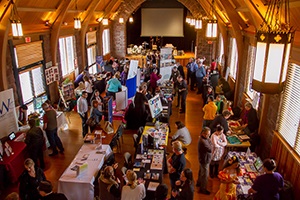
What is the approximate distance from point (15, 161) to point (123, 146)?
2.83 metres

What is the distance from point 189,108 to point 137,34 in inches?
464

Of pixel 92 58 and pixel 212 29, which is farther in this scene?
pixel 92 58

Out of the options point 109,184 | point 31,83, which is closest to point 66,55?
point 31,83

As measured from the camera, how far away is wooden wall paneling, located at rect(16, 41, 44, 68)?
7.65 metres

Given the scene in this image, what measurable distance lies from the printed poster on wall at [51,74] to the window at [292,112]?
289 inches

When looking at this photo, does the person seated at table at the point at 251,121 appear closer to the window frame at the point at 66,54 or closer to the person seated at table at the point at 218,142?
the person seated at table at the point at 218,142

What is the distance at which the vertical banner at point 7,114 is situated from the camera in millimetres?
6379

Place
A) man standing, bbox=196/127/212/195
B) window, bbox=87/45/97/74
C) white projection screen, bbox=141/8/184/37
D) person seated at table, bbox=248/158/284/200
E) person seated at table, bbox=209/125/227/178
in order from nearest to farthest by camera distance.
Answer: person seated at table, bbox=248/158/284/200 < man standing, bbox=196/127/212/195 < person seated at table, bbox=209/125/227/178 < window, bbox=87/45/97/74 < white projection screen, bbox=141/8/184/37

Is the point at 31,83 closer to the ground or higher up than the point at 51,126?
higher up

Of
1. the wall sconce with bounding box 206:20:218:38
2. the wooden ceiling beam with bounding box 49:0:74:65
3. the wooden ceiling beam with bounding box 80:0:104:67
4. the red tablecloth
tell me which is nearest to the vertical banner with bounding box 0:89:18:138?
the red tablecloth

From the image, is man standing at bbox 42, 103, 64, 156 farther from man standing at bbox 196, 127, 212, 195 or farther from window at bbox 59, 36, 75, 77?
window at bbox 59, 36, 75, 77

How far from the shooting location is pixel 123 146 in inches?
303

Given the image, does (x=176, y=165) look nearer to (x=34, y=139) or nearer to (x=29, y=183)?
(x=29, y=183)

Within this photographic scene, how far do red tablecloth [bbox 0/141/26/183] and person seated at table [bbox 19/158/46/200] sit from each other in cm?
166
